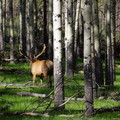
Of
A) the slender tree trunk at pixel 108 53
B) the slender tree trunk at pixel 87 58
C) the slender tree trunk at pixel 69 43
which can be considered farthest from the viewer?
the slender tree trunk at pixel 69 43

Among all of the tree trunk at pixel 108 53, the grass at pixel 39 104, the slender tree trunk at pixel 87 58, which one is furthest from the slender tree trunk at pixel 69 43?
the slender tree trunk at pixel 87 58

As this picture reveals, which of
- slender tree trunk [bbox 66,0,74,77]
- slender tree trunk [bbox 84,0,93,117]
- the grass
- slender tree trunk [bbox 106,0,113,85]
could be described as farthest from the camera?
slender tree trunk [bbox 66,0,74,77]

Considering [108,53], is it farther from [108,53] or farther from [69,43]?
[69,43]

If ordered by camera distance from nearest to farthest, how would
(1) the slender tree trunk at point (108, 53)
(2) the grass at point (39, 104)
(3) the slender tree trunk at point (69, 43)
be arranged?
(2) the grass at point (39, 104), (1) the slender tree trunk at point (108, 53), (3) the slender tree trunk at point (69, 43)

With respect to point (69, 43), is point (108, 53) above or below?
below

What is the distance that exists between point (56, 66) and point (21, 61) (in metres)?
13.9

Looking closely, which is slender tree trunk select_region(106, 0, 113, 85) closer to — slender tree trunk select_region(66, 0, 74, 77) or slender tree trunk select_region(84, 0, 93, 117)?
slender tree trunk select_region(66, 0, 74, 77)

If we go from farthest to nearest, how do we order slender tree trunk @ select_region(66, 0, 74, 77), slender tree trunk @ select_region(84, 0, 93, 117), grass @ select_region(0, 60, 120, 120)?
slender tree trunk @ select_region(66, 0, 74, 77), grass @ select_region(0, 60, 120, 120), slender tree trunk @ select_region(84, 0, 93, 117)

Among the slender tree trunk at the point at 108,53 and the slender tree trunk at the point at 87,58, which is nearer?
the slender tree trunk at the point at 87,58

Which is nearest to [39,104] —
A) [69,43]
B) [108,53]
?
[108,53]

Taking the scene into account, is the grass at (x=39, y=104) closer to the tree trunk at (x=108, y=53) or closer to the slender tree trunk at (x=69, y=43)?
the tree trunk at (x=108, y=53)

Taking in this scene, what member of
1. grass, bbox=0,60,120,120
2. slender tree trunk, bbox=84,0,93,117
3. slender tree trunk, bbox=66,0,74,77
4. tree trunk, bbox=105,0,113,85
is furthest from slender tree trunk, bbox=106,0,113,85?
slender tree trunk, bbox=84,0,93,117

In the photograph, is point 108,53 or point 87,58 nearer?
point 87,58

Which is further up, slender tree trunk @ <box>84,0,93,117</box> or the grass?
slender tree trunk @ <box>84,0,93,117</box>
